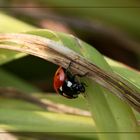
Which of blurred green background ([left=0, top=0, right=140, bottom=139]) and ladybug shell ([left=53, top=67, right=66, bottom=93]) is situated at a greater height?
blurred green background ([left=0, top=0, right=140, bottom=139])

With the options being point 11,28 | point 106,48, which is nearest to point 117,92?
point 11,28

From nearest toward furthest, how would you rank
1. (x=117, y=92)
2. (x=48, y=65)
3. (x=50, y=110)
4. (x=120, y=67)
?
(x=117, y=92), (x=120, y=67), (x=50, y=110), (x=48, y=65)

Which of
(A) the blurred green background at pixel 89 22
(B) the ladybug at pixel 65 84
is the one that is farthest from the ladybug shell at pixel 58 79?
(A) the blurred green background at pixel 89 22

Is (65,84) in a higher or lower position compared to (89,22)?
lower

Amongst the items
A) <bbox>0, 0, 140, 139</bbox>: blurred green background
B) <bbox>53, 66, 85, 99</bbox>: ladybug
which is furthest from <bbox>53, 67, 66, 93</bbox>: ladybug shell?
<bbox>0, 0, 140, 139</bbox>: blurred green background

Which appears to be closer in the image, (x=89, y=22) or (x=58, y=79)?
(x=58, y=79)

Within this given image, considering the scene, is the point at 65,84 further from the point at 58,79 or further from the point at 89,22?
the point at 89,22

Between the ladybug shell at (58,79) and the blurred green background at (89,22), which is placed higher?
the blurred green background at (89,22)

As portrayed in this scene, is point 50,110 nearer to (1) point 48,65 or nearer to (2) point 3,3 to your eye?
(1) point 48,65

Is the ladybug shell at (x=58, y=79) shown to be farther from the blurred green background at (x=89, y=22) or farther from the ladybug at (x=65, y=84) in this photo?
the blurred green background at (x=89, y=22)

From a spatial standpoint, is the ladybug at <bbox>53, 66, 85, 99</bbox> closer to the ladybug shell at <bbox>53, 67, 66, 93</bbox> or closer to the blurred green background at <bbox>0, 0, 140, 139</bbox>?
the ladybug shell at <bbox>53, 67, 66, 93</bbox>

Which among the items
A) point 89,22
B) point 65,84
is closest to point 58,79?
point 65,84
